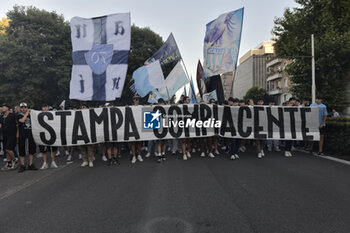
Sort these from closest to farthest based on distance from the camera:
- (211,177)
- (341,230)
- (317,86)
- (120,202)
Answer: (341,230) → (120,202) → (211,177) → (317,86)

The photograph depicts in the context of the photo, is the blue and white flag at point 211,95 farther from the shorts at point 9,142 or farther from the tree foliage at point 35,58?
the tree foliage at point 35,58

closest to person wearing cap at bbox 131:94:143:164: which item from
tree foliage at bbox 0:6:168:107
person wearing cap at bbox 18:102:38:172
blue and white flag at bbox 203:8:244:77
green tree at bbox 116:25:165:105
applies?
person wearing cap at bbox 18:102:38:172

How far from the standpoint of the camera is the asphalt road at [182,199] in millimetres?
2979

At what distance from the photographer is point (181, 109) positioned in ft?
25.9

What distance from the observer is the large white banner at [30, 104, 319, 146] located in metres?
7.26

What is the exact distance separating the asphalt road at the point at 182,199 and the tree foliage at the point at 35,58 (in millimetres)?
15384

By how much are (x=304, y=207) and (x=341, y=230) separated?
0.68m

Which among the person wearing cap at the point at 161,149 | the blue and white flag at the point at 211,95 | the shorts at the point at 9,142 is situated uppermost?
the blue and white flag at the point at 211,95

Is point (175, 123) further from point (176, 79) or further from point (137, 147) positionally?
point (176, 79)

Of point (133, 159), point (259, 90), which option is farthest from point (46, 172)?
point (259, 90)

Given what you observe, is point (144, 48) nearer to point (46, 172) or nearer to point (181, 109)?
point (181, 109)

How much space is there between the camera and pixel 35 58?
20.5 m

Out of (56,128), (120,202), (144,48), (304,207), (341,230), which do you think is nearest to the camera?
(341,230)

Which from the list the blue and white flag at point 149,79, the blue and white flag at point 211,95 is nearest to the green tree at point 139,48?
the blue and white flag at point 211,95
